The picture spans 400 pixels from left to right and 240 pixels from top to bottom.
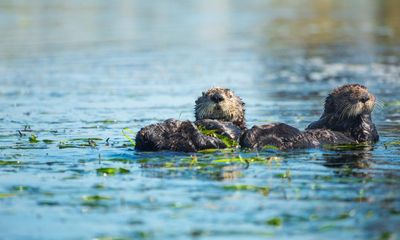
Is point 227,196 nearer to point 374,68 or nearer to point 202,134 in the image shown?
point 202,134

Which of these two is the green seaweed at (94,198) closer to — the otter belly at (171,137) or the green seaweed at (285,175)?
the green seaweed at (285,175)

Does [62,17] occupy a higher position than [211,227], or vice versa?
[62,17]

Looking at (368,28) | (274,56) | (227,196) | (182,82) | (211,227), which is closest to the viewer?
(211,227)

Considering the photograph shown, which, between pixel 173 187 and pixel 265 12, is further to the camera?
pixel 265 12

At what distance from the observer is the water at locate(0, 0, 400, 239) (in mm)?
6500

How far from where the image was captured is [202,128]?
9.57m

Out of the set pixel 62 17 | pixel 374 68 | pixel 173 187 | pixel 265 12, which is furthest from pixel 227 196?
pixel 265 12

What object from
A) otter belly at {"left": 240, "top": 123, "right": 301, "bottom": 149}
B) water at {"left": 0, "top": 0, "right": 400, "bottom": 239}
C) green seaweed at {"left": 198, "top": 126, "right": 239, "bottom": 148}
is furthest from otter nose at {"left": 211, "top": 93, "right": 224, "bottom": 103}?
water at {"left": 0, "top": 0, "right": 400, "bottom": 239}

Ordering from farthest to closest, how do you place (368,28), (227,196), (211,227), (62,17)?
(62,17) → (368,28) → (227,196) → (211,227)

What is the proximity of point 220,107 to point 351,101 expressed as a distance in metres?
1.39

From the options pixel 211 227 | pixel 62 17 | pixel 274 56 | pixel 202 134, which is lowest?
pixel 211 227

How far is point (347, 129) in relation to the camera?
10.2 meters

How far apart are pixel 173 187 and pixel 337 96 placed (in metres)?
3.27

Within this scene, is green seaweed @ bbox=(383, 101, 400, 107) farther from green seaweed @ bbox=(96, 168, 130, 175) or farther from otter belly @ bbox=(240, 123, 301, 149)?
green seaweed @ bbox=(96, 168, 130, 175)
